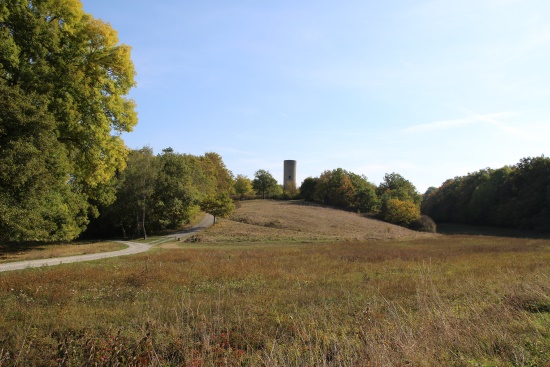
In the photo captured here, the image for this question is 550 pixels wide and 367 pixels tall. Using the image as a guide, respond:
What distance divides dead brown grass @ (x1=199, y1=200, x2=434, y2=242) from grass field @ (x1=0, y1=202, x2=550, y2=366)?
3399cm

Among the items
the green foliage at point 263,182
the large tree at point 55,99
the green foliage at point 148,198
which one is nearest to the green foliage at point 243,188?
the green foliage at point 263,182

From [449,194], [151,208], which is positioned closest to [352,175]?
[449,194]

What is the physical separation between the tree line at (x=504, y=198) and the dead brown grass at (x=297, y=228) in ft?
78.8

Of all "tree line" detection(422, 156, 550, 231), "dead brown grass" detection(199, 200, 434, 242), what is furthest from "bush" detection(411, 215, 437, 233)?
"tree line" detection(422, 156, 550, 231)

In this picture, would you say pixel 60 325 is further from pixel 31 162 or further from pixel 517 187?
pixel 517 187

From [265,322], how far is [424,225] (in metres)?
75.5

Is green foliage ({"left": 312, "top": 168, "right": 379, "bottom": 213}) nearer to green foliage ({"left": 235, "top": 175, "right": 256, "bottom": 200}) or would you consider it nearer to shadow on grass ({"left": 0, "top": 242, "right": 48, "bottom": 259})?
green foliage ({"left": 235, "top": 175, "right": 256, "bottom": 200})

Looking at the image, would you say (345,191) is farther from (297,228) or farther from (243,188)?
(297,228)

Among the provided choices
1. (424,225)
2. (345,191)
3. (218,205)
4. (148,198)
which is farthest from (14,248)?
(345,191)

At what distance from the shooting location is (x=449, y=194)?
10156 centimetres

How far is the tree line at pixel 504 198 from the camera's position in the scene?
2795 inches

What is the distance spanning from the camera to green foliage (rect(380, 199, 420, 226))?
81812mm

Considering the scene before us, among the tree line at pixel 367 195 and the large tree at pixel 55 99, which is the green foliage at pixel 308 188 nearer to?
the tree line at pixel 367 195

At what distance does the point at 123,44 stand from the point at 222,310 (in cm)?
1535
